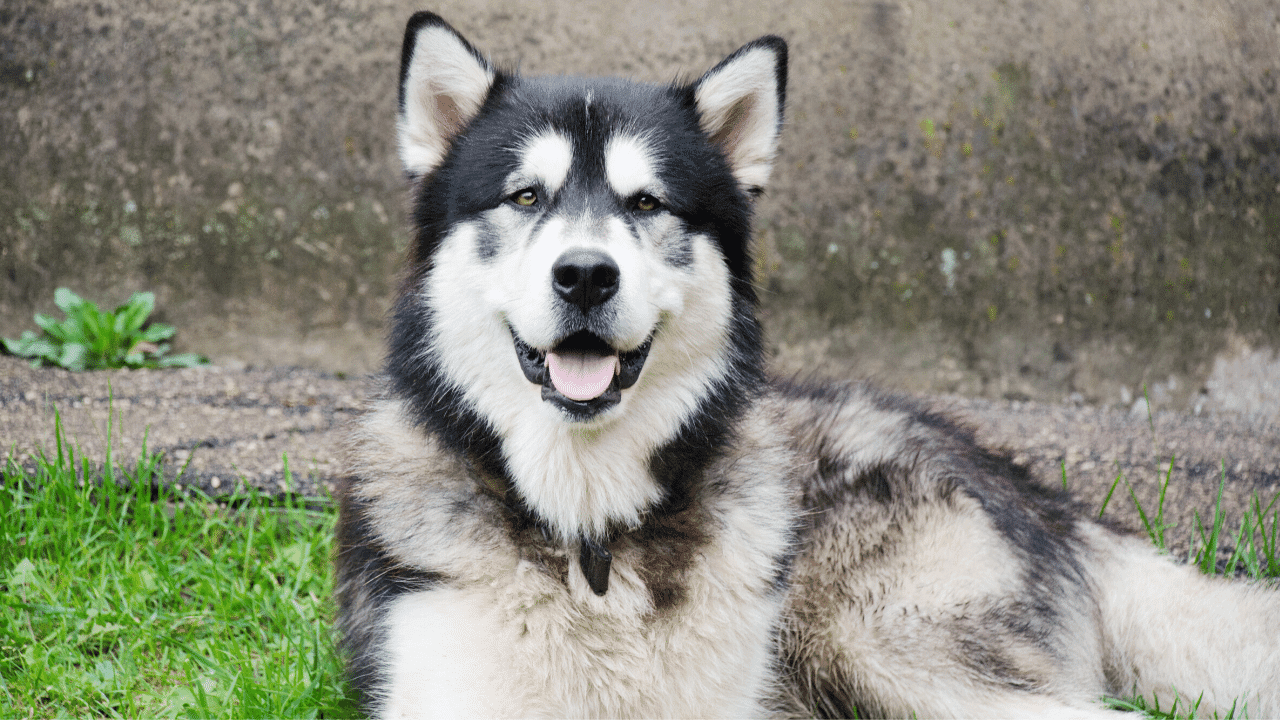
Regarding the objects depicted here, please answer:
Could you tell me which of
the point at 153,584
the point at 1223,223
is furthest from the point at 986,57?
the point at 153,584

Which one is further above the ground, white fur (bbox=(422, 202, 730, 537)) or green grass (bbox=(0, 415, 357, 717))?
white fur (bbox=(422, 202, 730, 537))

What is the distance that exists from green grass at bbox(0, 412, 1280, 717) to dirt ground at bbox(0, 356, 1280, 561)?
0.12 metres

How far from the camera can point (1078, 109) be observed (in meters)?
5.06

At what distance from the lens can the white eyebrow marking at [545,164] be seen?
89.0 inches

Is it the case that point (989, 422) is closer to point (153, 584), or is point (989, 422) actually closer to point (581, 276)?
point (581, 276)

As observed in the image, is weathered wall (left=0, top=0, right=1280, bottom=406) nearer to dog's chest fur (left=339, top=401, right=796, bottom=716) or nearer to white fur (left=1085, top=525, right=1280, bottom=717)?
white fur (left=1085, top=525, right=1280, bottom=717)

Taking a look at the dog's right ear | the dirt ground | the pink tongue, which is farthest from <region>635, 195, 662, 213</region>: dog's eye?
the dirt ground

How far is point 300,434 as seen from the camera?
4078 mm

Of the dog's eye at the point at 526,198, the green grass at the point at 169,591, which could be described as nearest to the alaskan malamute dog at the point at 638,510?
the dog's eye at the point at 526,198

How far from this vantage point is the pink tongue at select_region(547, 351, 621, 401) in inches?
84.4

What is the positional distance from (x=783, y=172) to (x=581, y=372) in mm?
3176

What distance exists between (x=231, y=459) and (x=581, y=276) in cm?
247

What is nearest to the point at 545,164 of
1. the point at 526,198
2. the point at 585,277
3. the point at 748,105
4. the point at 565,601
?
the point at 526,198

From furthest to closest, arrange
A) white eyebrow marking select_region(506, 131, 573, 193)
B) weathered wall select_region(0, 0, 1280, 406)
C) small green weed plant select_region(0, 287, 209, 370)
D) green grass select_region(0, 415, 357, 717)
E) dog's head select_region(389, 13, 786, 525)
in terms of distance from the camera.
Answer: weathered wall select_region(0, 0, 1280, 406) → small green weed plant select_region(0, 287, 209, 370) → green grass select_region(0, 415, 357, 717) → white eyebrow marking select_region(506, 131, 573, 193) → dog's head select_region(389, 13, 786, 525)
